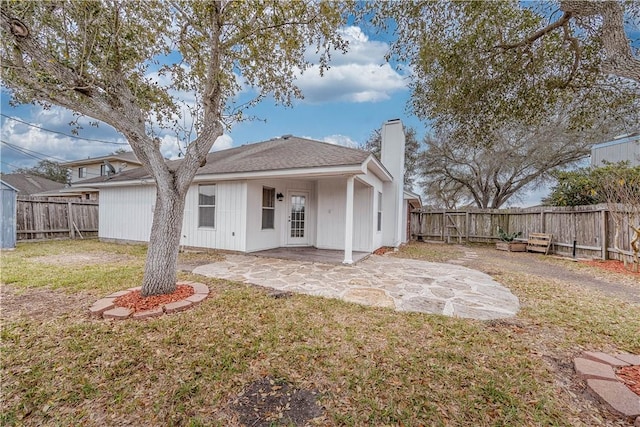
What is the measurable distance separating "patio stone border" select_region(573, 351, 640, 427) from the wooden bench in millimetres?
9044

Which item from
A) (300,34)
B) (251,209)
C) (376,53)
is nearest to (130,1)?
(300,34)

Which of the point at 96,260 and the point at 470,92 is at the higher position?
the point at 470,92

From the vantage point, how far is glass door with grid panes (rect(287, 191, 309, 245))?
9430 mm

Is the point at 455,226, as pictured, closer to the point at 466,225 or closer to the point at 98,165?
the point at 466,225

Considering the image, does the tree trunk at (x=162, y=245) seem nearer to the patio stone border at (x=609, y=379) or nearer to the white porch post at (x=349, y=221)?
the white porch post at (x=349, y=221)

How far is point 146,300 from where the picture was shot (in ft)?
12.7

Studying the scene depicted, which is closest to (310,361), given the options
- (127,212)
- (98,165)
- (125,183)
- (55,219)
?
(125,183)

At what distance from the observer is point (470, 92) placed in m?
4.02

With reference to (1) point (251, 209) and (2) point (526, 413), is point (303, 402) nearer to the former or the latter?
(2) point (526, 413)

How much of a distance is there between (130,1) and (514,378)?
23.5 feet

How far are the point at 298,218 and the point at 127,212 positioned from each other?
7.04 metres

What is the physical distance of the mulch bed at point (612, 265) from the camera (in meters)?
6.79

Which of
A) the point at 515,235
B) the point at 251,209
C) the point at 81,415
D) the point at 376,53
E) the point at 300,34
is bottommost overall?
the point at 81,415

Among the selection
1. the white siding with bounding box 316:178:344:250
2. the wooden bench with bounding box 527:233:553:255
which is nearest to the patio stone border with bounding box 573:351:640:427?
the white siding with bounding box 316:178:344:250
